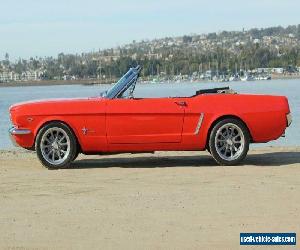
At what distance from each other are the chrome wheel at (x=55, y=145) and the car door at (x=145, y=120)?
61cm

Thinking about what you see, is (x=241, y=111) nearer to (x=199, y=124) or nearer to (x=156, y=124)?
(x=199, y=124)

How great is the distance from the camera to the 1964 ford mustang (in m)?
11.3

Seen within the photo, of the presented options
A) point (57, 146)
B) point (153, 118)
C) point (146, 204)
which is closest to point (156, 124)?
point (153, 118)

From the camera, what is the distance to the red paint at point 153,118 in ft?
37.1

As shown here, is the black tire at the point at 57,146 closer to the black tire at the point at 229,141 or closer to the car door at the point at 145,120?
the car door at the point at 145,120

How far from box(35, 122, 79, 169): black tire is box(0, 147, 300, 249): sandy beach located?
236 millimetres

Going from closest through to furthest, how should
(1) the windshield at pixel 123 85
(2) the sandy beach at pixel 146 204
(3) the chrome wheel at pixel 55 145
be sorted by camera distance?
(2) the sandy beach at pixel 146 204 < (3) the chrome wheel at pixel 55 145 < (1) the windshield at pixel 123 85

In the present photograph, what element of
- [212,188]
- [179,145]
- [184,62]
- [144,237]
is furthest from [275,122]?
[184,62]

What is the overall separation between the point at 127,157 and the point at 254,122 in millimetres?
2629

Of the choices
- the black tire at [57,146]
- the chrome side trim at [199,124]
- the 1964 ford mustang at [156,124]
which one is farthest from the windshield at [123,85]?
the chrome side trim at [199,124]

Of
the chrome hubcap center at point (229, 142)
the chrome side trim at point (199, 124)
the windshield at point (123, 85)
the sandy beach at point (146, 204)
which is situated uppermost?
the windshield at point (123, 85)

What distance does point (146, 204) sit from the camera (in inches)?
319

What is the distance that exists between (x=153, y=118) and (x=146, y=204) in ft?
10.9

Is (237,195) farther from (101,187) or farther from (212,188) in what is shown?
(101,187)
